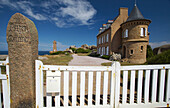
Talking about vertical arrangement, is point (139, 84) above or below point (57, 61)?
above

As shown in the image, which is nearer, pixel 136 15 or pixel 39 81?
pixel 39 81

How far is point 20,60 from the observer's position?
184 cm

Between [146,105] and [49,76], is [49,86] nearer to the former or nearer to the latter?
[49,76]

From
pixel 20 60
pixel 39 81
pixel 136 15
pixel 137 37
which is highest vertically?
pixel 136 15

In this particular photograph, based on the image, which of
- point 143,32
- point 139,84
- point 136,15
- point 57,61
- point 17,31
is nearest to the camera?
point 17,31

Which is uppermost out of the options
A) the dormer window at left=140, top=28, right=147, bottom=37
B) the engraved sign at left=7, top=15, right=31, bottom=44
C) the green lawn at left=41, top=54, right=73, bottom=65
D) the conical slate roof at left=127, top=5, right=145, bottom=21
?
the conical slate roof at left=127, top=5, right=145, bottom=21

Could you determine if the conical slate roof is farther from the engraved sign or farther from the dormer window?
the engraved sign

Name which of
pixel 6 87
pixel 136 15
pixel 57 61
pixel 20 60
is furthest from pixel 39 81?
pixel 136 15

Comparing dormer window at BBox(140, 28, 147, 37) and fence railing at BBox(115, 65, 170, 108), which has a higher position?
dormer window at BBox(140, 28, 147, 37)

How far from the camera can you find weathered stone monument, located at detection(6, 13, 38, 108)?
1822 millimetres

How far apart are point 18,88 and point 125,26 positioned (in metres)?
17.0

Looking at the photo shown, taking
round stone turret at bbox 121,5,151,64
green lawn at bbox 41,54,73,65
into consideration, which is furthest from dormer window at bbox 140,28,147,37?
green lawn at bbox 41,54,73,65

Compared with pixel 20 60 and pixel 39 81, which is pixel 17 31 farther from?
pixel 39 81

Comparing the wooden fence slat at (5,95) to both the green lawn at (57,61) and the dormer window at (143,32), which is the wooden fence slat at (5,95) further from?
the dormer window at (143,32)
